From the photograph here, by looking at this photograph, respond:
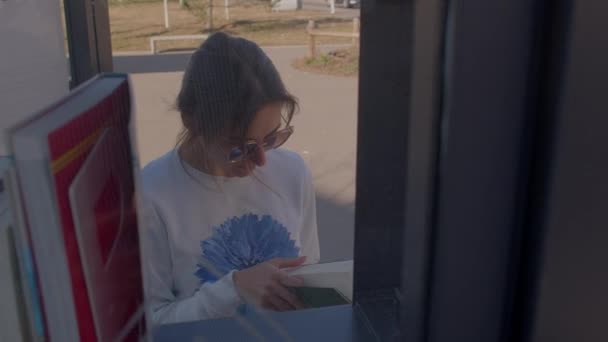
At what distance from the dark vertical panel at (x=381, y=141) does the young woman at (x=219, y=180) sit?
0.44 meters

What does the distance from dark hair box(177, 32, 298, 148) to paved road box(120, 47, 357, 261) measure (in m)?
0.54

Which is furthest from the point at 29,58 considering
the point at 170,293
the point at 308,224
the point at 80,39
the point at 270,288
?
the point at 270,288

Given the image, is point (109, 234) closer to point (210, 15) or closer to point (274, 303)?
point (274, 303)

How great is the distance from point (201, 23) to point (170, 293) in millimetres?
849

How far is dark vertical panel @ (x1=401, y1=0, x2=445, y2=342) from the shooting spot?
424 millimetres

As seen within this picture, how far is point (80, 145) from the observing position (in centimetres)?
51

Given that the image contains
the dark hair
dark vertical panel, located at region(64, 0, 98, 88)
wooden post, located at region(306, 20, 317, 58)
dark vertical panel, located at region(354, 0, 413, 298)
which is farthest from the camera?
wooden post, located at region(306, 20, 317, 58)

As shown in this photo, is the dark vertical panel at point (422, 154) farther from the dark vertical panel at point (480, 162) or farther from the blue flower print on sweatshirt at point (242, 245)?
the blue flower print on sweatshirt at point (242, 245)

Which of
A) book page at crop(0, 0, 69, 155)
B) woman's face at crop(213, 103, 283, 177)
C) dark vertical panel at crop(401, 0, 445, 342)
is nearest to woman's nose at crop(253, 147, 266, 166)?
woman's face at crop(213, 103, 283, 177)

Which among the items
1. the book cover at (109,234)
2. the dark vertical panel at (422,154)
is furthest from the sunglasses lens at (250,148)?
the dark vertical panel at (422,154)

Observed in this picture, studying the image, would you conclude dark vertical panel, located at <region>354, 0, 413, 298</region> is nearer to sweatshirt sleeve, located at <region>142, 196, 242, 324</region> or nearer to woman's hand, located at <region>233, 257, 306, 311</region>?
woman's hand, located at <region>233, 257, 306, 311</region>

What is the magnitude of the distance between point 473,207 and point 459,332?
98 millimetres

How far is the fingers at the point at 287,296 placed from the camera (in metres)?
0.88

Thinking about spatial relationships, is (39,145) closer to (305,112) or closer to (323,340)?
(323,340)
